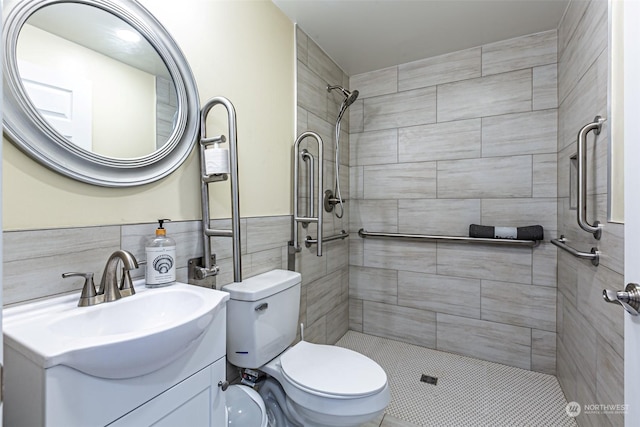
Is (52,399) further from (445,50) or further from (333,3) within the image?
(445,50)

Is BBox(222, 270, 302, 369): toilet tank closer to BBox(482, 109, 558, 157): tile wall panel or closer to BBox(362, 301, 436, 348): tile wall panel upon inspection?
BBox(362, 301, 436, 348): tile wall panel

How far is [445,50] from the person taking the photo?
91.8 inches

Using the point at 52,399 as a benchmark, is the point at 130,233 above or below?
above

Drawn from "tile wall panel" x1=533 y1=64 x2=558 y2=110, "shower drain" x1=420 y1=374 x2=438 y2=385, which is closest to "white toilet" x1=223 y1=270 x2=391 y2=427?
"shower drain" x1=420 y1=374 x2=438 y2=385

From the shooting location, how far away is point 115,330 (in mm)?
949

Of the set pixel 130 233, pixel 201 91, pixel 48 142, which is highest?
pixel 201 91

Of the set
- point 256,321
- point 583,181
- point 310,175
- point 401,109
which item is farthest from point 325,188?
point 583,181

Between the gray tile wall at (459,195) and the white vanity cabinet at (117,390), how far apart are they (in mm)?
1818

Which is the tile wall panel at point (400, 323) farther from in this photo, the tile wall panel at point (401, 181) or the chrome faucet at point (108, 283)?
the chrome faucet at point (108, 283)

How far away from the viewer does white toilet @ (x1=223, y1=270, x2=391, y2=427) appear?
1.27 meters

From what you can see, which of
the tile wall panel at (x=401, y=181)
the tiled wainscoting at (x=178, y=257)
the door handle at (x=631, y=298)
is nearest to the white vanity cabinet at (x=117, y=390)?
the tiled wainscoting at (x=178, y=257)

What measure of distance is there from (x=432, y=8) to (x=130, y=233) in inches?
78.5

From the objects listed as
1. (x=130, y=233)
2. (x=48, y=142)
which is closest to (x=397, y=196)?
(x=130, y=233)

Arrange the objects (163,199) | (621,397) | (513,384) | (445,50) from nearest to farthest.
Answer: (621,397)
(163,199)
(513,384)
(445,50)
